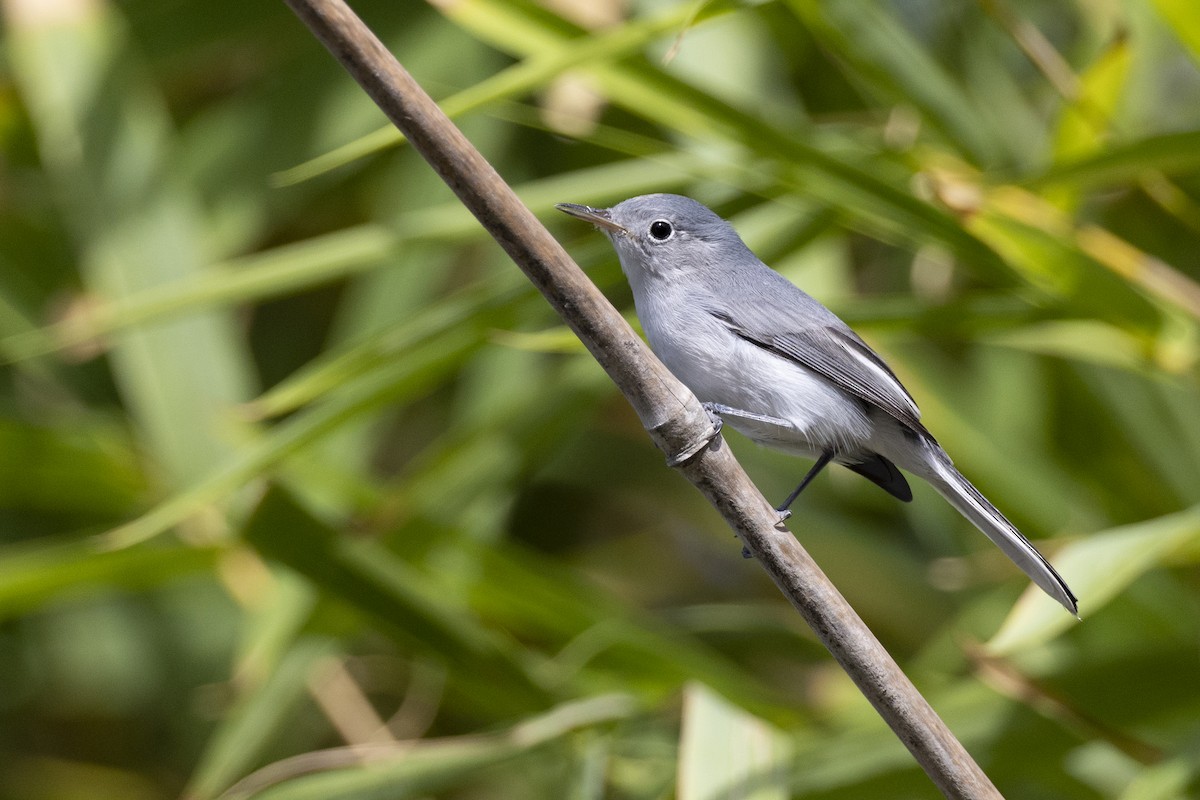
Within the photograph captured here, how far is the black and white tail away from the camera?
29.7 inches

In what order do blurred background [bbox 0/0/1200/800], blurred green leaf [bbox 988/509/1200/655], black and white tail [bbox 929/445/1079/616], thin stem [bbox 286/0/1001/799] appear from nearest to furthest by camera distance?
thin stem [bbox 286/0/1001/799]
black and white tail [bbox 929/445/1079/616]
blurred green leaf [bbox 988/509/1200/655]
blurred background [bbox 0/0/1200/800]

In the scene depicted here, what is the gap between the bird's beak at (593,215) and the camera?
89 cm

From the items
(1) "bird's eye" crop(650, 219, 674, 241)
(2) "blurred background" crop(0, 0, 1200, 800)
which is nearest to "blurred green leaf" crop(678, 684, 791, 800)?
(2) "blurred background" crop(0, 0, 1200, 800)

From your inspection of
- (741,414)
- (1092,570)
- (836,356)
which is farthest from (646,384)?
(1092,570)

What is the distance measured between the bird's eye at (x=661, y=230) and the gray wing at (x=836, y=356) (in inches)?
3.0

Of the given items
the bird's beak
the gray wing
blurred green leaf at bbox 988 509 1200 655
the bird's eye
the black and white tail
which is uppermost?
the bird's beak

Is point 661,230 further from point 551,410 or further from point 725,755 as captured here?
point 551,410

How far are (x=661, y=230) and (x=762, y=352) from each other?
0.45ft

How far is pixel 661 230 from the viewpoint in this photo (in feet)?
3.26

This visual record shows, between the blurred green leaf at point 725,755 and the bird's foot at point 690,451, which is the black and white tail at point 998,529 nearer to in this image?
the bird's foot at point 690,451

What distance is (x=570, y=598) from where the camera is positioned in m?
1.79

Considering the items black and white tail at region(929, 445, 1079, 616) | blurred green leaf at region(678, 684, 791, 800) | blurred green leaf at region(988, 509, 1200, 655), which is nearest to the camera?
black and white tail at region(929, 445, 1079, 616)

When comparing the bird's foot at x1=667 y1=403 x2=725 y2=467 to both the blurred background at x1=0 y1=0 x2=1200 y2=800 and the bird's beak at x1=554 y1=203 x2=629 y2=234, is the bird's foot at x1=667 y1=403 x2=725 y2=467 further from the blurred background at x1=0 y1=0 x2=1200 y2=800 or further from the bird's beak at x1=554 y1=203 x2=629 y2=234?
the blurred background at x1=0 y1=0 x2=1200 y2=800

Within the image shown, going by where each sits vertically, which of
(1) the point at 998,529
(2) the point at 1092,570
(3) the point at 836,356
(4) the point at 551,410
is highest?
(4) the point at 551,410
